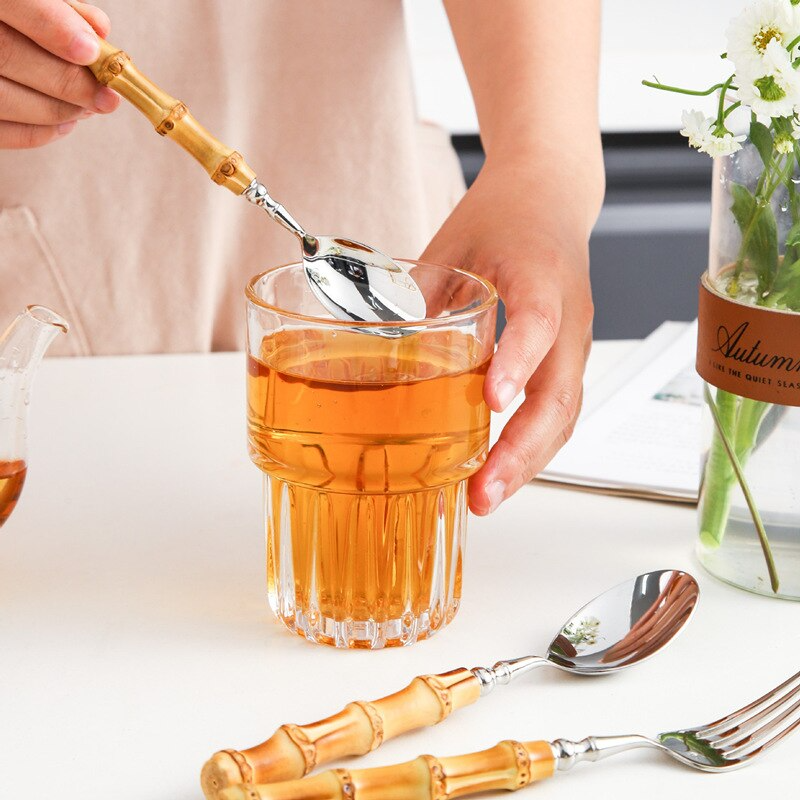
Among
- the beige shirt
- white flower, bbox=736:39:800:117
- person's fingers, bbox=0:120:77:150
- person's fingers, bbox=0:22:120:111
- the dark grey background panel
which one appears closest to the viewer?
white flower, bbox=736:39:800:117

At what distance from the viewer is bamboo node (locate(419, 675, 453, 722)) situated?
1.73 feet

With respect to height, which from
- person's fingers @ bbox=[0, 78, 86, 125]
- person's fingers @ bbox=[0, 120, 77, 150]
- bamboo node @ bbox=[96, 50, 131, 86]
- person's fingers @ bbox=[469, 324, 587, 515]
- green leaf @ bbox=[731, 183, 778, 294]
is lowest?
person's fingers @ bbox=[469, 324, 587, 515]

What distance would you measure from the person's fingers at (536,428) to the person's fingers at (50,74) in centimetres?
29

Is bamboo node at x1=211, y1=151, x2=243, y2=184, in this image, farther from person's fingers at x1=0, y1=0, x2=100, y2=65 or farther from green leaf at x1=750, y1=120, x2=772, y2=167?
green leaf at x1=750, y1=120, x2=772, y2=167

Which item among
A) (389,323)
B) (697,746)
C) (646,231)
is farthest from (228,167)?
(646,231)

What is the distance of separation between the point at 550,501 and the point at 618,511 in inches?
1.8

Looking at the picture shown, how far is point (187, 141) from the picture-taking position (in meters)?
0.59

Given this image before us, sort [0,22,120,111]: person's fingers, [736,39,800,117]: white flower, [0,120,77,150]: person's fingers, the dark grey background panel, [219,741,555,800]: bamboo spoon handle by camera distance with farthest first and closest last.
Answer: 1. the dark grey background panel
2. [0,120,77,150]: person's fingers
3. [0,22,120,111]: person's fingers
4. [736,39,800,117]: white flower
5. [219,741,555,800]: bamboo spoon handle

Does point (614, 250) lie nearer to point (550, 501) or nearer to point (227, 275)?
point (227, 275)

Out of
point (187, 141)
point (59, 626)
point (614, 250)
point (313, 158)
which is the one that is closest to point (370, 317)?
point (187, 141)

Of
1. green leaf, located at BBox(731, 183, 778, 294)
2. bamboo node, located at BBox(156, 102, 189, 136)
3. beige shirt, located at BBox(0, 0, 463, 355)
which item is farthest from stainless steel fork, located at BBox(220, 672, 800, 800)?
beige shirt, located at BBox(0, 0, 463, 355)

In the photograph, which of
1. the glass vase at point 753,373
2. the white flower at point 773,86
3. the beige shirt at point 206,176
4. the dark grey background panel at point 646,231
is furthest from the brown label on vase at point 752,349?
the dark grey background panel at point 646,231

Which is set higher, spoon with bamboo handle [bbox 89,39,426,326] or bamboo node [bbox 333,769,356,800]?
spoon with bamboo handle [bbox 89,39,426,326]

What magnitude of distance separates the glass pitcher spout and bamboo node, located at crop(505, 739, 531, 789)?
32 centimetres
